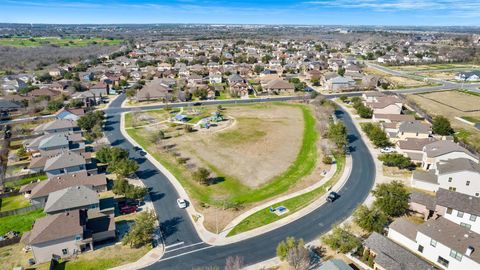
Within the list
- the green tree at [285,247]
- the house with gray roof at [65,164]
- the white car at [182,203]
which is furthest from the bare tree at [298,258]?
the house with gray roof at [65,164]

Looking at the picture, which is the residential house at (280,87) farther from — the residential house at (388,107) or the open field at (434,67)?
the open field at (434,67)

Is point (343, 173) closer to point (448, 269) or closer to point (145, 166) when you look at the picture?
point (448, 269)

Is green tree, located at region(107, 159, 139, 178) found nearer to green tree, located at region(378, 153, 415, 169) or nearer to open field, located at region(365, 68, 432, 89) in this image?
green tree, located at region(378, 153, 415, 169)

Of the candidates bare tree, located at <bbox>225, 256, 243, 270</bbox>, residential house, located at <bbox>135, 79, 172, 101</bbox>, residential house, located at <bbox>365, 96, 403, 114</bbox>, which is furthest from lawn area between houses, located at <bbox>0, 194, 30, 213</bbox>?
residential house, located at <bbox>365, 96, 403, 114</bbox>

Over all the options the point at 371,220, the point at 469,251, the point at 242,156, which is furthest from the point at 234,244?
the point at 242,156

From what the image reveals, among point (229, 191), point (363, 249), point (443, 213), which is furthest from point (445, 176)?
point (229, 191)

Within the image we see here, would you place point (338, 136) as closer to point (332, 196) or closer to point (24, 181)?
point (332, 196)
